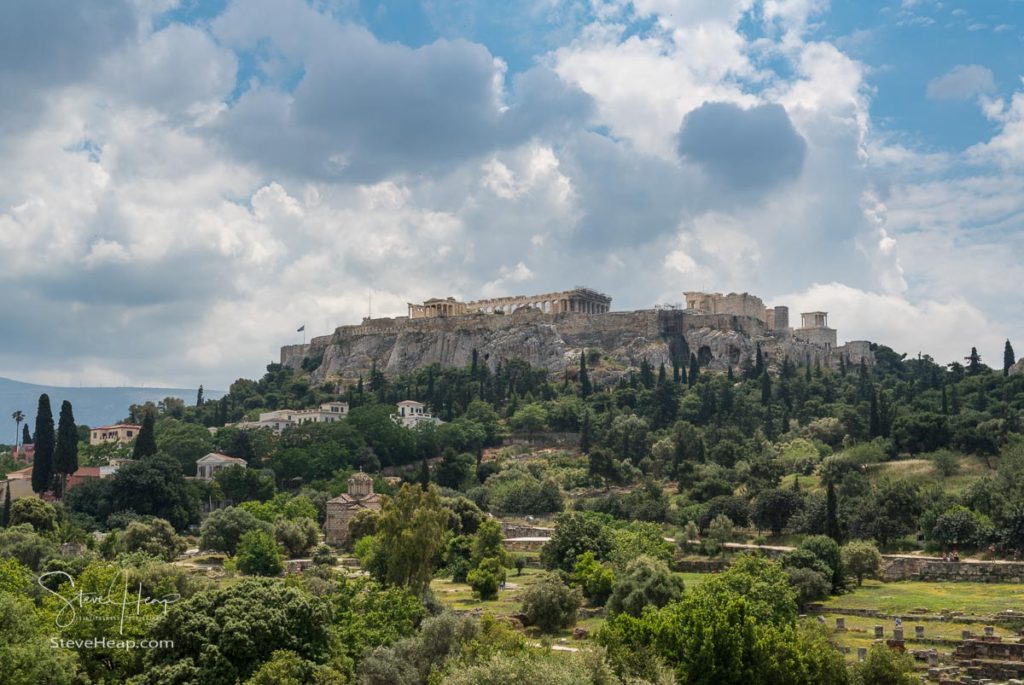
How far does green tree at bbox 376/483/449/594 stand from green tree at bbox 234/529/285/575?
10.2m

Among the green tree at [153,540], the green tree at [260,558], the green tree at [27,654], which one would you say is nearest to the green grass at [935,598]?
the green tree at [260,558]

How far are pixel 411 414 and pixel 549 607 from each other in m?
68.1

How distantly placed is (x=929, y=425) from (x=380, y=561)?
40.8m

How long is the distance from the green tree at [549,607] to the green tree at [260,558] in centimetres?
1666

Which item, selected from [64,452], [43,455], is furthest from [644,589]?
[64,452]

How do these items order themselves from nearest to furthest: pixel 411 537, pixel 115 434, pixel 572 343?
pixel 411 537 < pixel 115 434 < pixel 572 343

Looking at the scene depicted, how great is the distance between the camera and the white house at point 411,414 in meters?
110

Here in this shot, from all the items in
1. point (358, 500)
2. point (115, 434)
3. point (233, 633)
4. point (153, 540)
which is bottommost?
point (233, 633)

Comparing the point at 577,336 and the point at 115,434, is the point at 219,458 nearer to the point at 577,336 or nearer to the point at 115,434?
the point at 115,434

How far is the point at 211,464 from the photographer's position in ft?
305

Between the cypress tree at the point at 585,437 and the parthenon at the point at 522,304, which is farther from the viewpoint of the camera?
the parthenon at the point at 522,304

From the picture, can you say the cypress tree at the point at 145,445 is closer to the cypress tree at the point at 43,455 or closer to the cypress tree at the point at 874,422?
the cypress tree at the point at 43,455

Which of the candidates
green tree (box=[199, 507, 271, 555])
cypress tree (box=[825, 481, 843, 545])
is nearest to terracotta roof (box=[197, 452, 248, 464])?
green tree (box=[199, 507, 271, 555])

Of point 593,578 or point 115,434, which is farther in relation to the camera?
point 115,434
